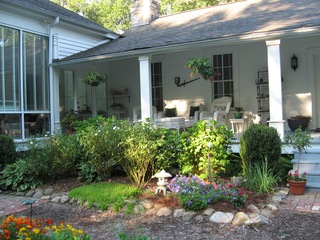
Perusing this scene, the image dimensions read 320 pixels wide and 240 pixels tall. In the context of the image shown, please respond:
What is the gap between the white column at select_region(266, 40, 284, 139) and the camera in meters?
6.66

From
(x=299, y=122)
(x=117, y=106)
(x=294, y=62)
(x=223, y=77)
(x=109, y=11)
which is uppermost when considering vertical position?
(x=109, y=11)

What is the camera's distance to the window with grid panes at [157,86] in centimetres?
1112

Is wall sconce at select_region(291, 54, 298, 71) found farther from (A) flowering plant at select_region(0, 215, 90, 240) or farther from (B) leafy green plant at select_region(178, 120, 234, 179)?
(A) flowering plant at select_region(0, 215, 90, 240)

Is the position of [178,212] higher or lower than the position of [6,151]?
lower

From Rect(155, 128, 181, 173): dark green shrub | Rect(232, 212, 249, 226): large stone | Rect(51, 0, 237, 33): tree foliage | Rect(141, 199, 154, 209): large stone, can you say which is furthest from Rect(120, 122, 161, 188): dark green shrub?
Rect(51, 0, 237, 33): tree foliage

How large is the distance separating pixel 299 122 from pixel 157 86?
463 centimetres

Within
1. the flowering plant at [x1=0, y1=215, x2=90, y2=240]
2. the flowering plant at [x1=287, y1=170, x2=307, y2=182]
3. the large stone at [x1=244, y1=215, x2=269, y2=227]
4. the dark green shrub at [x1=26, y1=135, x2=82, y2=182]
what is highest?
the dark green shrub at [x1=26, y1=135, x2=82, y2=182]

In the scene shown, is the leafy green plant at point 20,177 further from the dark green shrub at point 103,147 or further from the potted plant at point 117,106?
the potted plant at point 117,106

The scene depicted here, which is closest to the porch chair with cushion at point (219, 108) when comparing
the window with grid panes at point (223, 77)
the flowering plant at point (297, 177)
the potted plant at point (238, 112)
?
the potted plant at point (238, 112)

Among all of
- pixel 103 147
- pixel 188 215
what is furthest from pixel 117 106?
pixel 188 215

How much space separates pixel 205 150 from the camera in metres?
5.82

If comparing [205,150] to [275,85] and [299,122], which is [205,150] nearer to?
[275,85]

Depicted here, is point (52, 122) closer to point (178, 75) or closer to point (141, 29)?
point (178, 75)

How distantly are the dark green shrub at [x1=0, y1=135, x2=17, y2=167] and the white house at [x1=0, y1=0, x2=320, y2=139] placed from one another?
795mm
